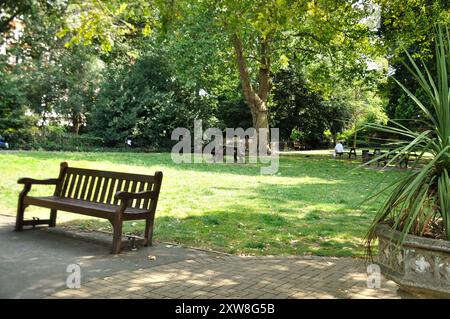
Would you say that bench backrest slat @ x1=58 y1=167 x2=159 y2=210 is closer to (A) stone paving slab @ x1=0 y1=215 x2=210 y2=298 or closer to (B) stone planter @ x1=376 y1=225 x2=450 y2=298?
(A) stone paving slab @ x1=0 y1=215 x2=210 y2=298

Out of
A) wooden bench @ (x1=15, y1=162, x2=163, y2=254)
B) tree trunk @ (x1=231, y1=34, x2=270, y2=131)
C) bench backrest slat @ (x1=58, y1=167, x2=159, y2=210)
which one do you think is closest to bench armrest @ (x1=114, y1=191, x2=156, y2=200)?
wooden bench @ (x1=15, y1=162, x2=163, y2=254)

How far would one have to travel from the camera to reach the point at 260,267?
5.34 meters

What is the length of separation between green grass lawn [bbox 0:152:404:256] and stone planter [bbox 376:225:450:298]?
1006mm

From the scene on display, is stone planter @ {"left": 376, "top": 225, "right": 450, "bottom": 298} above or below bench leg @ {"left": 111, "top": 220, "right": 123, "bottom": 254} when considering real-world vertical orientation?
above

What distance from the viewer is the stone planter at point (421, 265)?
2994 mm

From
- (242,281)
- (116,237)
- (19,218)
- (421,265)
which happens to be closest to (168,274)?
(242,281)

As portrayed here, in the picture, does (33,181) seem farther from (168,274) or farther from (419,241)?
(419,241)

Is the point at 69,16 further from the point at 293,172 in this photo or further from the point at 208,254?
the point at 293,172

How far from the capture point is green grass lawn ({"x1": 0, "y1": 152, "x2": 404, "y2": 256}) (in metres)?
6.73

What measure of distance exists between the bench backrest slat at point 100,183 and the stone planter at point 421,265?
3782 millimetres

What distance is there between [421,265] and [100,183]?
5.08 m

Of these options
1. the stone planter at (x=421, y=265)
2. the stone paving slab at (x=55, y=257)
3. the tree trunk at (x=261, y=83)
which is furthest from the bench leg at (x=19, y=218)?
the tree trunk at (x=261, y=83)

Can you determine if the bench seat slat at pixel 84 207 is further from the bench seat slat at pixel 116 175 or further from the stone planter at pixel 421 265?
the stone planter at pixel 421 265
